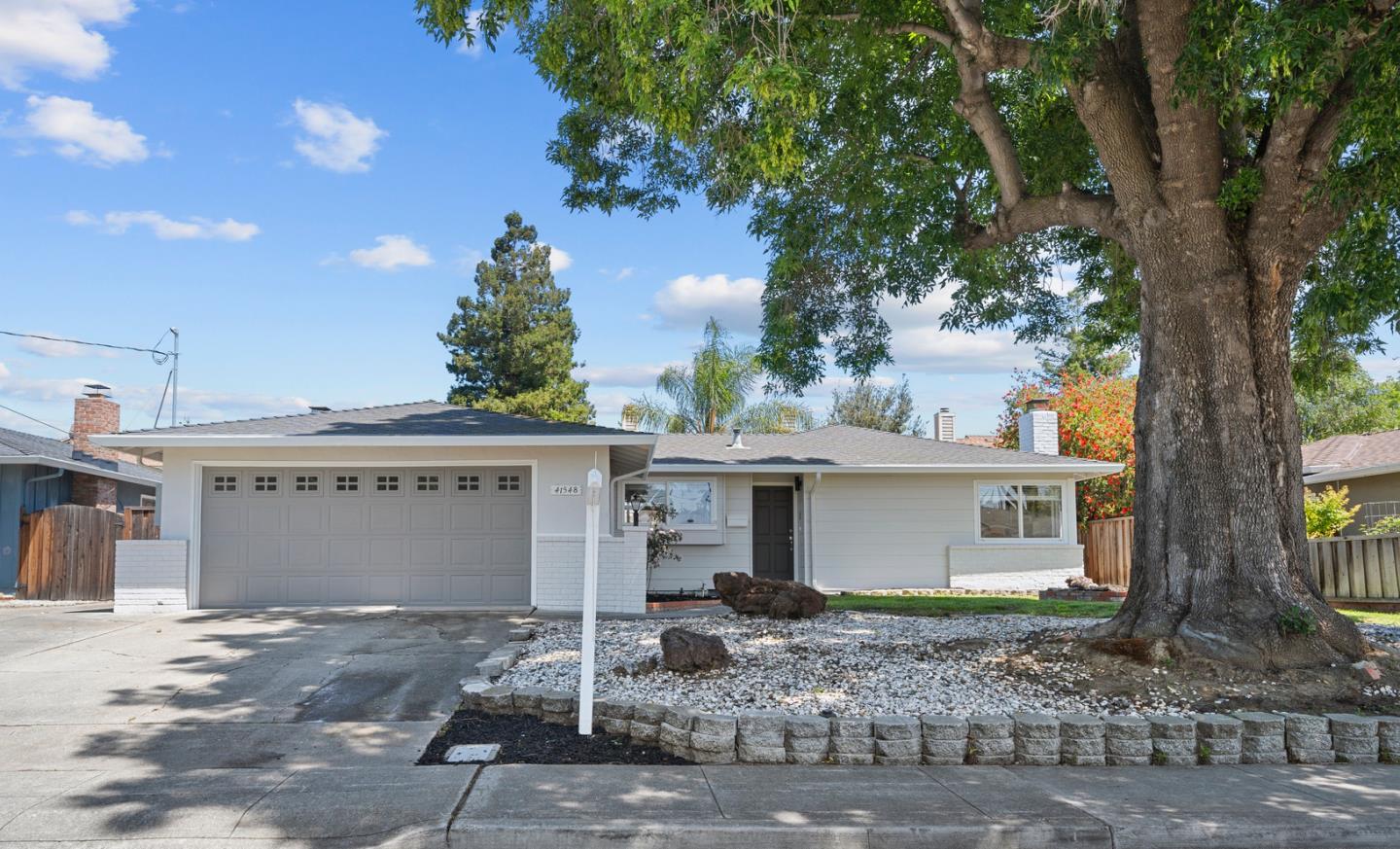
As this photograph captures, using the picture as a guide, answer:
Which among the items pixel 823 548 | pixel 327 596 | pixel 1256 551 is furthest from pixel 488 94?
pixel 1256 551

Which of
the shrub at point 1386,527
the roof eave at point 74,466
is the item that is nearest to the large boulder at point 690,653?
the roof eave at point 74,466

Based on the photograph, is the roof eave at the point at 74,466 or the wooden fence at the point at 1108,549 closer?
the roof eave at the point at 74,466

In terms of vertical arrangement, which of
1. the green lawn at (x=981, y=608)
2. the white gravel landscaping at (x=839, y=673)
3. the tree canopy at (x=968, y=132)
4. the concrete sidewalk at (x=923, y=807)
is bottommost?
the concrete sidewalk at (x=923, y=807)

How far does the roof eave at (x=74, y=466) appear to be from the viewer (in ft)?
52.5

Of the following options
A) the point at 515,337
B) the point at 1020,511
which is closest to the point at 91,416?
the point at 515,337

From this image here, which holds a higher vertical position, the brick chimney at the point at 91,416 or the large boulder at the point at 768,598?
the brick chimney at the point at 91,416

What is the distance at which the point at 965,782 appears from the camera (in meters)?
5.54

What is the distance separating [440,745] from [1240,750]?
17.5ft

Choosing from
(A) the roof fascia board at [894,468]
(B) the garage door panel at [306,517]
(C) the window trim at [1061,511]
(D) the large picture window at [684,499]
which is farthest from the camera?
(C) the window trim at [1061,511]

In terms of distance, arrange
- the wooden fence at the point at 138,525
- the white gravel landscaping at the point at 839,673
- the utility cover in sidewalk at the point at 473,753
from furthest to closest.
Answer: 1. the wooden fence at the point at 138,525
2. the white gravel landscaping at the point at 839,673
3. the utility cover in sidewalk at the point at 473,753

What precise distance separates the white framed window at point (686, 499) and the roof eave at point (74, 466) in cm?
1041

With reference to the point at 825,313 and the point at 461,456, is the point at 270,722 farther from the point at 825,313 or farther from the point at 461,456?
the point at 825,313

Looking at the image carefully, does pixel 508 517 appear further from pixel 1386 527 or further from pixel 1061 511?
pixel 1386 527

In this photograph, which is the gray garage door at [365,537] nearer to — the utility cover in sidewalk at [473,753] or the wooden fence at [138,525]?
the wooden fence at [138,525]
